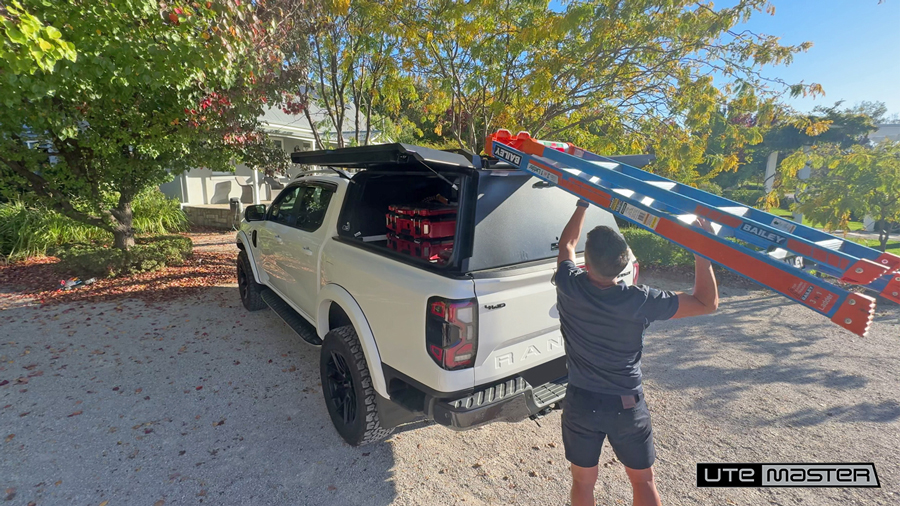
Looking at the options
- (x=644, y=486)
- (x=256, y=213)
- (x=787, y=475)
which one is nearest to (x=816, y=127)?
(x=787, y=475)

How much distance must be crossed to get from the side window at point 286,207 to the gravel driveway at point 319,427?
4.44 feet

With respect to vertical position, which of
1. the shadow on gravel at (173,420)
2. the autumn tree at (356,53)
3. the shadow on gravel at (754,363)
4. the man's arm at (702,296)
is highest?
the autumn tree at (356,53)

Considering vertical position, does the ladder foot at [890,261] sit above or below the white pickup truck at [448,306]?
above

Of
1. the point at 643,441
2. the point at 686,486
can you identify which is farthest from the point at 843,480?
the point at 643,441

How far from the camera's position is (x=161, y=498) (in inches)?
97.3

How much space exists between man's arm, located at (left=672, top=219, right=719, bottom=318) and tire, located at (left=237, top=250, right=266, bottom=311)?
4.87m

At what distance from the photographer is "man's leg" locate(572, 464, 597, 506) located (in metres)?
1.99

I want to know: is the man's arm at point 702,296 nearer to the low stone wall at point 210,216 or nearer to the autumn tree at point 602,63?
the autumn tree at point 602,63

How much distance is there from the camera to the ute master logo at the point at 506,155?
7.95ft

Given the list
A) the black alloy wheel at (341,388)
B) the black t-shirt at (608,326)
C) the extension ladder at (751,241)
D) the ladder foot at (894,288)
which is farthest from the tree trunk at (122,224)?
the ladder foot at (894,288)

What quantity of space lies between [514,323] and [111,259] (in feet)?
24.8

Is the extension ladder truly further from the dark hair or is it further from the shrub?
the shrub

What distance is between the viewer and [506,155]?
8.26ft

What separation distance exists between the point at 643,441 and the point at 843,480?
1943 millimetres
